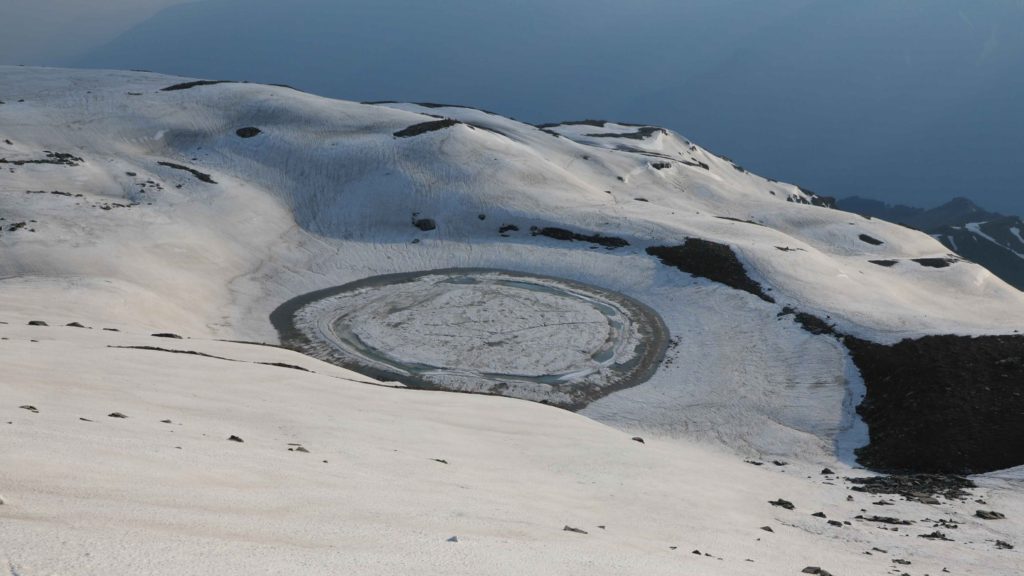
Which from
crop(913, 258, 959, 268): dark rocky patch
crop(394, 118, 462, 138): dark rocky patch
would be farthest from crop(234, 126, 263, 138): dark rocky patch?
crop(913, 258, 959, 268): dark rocky patch

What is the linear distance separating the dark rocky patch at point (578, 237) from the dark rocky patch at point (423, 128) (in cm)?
2782

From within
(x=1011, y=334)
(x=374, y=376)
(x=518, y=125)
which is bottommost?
(x=374, y=376)

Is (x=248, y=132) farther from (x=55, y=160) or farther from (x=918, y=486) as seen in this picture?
(x=918, y=486)

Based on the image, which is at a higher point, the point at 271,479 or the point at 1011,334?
the point at 1011,334

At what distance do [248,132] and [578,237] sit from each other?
48.1 m

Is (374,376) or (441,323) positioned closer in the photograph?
(374,376)

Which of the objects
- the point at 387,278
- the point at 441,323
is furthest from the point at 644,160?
the point at 441,323

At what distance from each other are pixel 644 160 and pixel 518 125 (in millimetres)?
25573

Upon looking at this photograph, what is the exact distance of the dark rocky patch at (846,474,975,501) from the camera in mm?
28359

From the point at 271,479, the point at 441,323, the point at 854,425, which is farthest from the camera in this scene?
the point at 441,323

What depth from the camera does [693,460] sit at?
30609 mm

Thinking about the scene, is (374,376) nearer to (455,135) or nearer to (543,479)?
(543,479)

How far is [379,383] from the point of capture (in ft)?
123

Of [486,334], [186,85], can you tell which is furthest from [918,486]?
[186,85]
